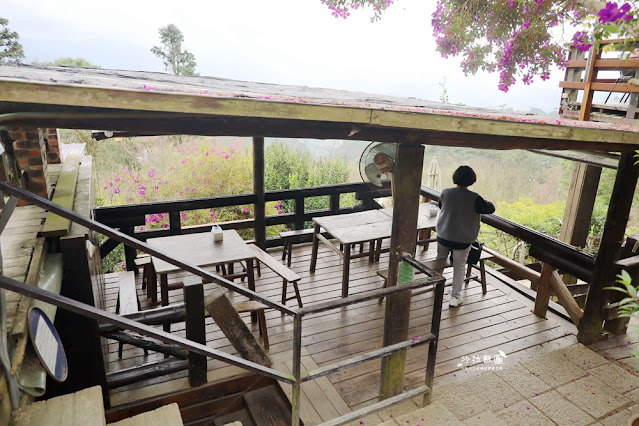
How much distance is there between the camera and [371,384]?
11.4 feet

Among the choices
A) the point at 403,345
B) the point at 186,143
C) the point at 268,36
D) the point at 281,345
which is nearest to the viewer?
the point at 403,345

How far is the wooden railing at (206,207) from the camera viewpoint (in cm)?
502

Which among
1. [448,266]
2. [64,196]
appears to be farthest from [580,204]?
[64,196]

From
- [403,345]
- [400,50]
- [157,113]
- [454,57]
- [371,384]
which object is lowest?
[371,384]

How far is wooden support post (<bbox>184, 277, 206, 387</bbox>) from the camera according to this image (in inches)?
122

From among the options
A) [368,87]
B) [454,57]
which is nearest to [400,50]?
[368,87]

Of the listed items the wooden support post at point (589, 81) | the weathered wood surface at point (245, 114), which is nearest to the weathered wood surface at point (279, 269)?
the weathered wood surface at point (245, 114)

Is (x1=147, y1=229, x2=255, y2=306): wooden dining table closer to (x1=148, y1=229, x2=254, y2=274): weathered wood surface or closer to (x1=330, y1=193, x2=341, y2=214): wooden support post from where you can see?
(x1=148, y1=229, x2=254, y2=274): weathered wood surface

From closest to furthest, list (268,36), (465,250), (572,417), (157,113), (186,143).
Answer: (157,113), (572,417), (465,250), (186,143), (268,36)

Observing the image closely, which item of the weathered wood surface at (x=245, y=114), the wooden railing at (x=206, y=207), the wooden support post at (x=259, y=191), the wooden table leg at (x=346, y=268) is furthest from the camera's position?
the wooden support post at (x=259, y=191)

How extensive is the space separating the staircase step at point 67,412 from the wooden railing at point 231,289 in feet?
1.29

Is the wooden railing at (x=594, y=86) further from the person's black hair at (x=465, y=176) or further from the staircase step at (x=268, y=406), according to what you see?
the staircase step at (x=268, y=406)

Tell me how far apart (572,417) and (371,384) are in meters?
1.52

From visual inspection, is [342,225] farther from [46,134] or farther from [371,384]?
[46,134]
